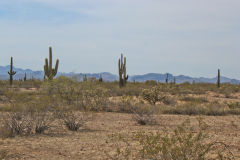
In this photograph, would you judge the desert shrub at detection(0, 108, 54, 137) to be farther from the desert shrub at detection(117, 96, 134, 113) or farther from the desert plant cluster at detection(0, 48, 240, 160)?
the desert shrub at detection(117, 96, 134, 113)

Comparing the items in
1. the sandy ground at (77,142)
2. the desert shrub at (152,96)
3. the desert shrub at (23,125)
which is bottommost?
the sandy ground at (77,142)

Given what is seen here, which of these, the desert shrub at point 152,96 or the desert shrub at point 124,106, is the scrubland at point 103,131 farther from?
the desert shrub at point 152,96

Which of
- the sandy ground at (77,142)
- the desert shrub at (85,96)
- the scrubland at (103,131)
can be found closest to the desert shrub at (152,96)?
the scrubland at (103,131)

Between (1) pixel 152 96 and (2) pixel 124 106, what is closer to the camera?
(2) pixel 124 106

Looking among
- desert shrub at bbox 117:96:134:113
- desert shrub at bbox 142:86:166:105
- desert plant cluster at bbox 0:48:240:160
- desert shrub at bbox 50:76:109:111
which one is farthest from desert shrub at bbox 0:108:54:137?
desert shrub at bbox 142:86:166:105

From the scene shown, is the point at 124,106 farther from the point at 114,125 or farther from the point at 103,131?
the point at 103,131

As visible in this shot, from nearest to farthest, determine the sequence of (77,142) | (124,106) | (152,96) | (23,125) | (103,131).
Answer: (77,142), (23,125), (103,131), (124,106), (152,96)

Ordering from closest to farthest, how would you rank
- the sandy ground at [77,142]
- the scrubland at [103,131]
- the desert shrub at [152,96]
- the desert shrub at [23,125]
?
the scrubland at [103,131] → the sandy ground at [77,142] → the desert shrub at [23,125] → the desert shrub at [152,96]

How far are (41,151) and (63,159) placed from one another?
2.70ft

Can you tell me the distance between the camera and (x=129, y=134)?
973 centimetres

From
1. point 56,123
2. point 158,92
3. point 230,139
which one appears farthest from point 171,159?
point 158,92

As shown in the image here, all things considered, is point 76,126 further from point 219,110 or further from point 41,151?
point 219,110

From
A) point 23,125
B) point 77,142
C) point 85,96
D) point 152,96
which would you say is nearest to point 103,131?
point 77,142

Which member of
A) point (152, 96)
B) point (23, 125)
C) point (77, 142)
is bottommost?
point (77, 142)
